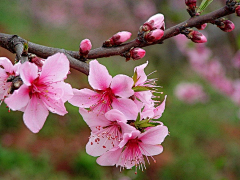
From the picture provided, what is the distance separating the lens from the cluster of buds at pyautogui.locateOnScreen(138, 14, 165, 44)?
3.51 feet

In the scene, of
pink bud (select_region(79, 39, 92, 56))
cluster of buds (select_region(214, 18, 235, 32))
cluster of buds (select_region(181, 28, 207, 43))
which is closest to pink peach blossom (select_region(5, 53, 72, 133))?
pink bud (select_region(79, 39, 92, 56))

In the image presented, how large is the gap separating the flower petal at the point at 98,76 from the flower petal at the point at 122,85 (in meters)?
0.03

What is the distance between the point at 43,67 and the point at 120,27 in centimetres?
1182

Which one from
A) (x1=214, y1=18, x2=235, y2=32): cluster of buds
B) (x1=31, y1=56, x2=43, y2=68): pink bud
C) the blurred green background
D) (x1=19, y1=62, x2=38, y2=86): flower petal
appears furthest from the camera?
the blurred green background

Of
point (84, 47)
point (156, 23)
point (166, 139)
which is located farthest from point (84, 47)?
point (166, 139)

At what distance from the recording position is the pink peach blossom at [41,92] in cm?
87

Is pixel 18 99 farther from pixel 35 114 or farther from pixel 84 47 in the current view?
pixel 84 47

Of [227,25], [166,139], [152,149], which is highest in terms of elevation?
[166,139]

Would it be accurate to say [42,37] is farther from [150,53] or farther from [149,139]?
[149,139]

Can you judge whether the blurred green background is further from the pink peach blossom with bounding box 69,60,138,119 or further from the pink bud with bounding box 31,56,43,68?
the pink bud with bounding box 31,56,43,68

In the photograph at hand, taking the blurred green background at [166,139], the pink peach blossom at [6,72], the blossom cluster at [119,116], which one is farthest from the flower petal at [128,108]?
the blurred green background at [166,139]

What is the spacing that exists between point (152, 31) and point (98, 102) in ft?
1.15

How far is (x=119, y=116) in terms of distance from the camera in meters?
0.96

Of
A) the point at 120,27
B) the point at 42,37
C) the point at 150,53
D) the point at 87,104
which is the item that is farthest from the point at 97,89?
the point at 120,27
